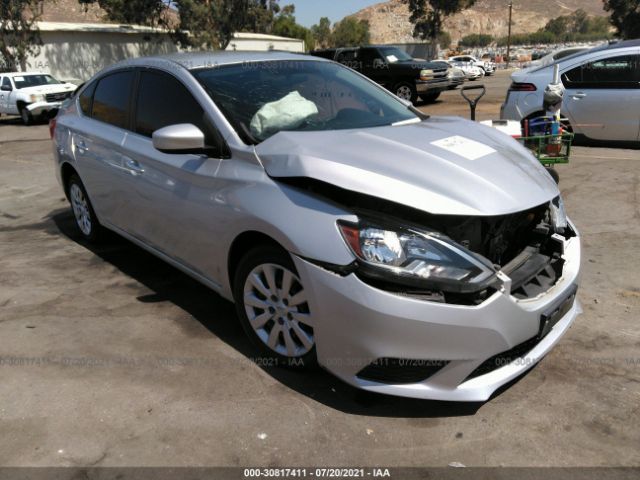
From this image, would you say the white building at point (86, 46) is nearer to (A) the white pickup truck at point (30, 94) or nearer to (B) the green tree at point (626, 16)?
(A) the white pickup truck at point (30, 94)

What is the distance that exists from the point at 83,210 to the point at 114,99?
1.27 metres

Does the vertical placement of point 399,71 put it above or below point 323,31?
below

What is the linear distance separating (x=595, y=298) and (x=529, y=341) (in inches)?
59.1

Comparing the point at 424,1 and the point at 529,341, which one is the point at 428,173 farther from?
the point at 424,1

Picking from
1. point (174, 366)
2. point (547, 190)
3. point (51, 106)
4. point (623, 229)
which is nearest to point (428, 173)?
point (547, 190)

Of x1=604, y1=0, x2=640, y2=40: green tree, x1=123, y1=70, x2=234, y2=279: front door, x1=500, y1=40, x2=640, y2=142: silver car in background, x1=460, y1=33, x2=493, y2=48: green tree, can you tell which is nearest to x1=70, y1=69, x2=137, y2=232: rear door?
x1=123, y1=70, x2=234, y2=279: front door

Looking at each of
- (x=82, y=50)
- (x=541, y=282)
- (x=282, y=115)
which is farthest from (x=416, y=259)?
(x=82, y=50)

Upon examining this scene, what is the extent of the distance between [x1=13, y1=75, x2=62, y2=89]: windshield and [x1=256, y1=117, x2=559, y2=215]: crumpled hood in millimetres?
19501

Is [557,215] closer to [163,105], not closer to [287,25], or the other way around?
[163,105]

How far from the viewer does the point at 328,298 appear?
2.54m

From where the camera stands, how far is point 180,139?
10.1 feet

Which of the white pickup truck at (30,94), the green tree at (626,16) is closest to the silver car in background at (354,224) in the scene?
the white pickup truck at (30,94)

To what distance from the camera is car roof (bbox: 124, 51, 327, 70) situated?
12.4 feet

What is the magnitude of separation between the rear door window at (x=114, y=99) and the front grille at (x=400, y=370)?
2785 mm
